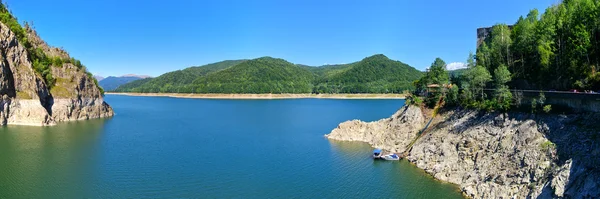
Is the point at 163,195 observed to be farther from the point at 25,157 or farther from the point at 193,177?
the point at 25,157

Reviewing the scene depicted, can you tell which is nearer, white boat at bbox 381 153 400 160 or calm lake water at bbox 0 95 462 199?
calm lake water at bbox 0 95 462 199

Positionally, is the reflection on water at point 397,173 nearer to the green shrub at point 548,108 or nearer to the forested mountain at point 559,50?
the green shrub at point 548,108

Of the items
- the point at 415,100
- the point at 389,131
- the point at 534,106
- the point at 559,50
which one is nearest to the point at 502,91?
the point at 534,106

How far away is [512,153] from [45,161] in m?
47.1

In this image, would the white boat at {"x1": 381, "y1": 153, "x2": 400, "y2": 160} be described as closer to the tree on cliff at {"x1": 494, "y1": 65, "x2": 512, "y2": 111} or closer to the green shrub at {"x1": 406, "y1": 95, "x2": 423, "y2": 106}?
the green shrub at {"x1": 406, "y1": 95, "x2": 423, "y2": 106}

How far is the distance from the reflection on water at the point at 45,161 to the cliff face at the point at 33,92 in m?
5.19

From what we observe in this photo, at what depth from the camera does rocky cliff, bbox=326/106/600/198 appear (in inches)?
1027

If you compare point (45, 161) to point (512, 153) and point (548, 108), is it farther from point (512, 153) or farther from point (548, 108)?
point (548, 108)

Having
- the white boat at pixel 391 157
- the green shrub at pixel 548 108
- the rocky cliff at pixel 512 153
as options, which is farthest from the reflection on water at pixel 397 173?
the green shrub at pixel 548 108

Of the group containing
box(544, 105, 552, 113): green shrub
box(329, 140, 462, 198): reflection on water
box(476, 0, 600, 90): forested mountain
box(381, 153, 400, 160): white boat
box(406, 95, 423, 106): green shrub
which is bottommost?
box(329, 140, 462, 198): reflection on water

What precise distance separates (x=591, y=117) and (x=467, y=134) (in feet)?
39.2

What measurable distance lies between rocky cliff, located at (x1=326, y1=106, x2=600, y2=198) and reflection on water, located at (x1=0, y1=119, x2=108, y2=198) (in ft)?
111

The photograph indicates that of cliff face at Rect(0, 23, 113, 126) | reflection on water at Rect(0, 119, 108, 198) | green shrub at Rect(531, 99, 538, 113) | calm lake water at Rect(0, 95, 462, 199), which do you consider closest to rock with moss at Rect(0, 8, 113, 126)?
cliff face at Rect(0, 23, 113, 126)

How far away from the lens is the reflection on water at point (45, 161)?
3206 cm
